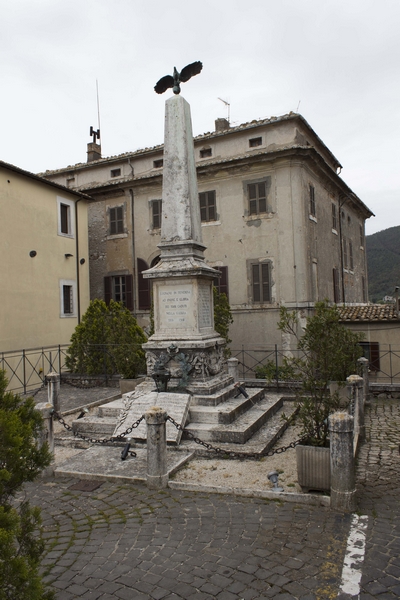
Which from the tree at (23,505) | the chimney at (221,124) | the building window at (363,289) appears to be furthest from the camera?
the building window at (363,289)

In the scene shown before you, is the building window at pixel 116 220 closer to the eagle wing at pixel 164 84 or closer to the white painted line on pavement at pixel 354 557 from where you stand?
the eagle wing at pixel 164 84

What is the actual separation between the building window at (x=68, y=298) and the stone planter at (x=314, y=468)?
48.4 feet

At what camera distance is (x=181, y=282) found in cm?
898

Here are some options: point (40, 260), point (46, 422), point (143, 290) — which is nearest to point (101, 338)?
point (40, 260)

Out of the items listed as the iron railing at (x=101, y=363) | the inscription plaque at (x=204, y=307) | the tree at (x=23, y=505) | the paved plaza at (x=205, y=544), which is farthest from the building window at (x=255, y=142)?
the tree at (x=23, y=505)

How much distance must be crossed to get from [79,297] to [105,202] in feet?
16.3

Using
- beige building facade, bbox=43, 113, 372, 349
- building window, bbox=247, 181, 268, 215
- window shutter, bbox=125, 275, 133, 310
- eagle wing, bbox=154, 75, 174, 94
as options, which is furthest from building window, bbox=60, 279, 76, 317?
eagle wing, bbox=154, 75, 174, 94

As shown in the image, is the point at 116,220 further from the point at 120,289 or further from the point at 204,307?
the point at 204,307

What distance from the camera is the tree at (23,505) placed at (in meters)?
2.39

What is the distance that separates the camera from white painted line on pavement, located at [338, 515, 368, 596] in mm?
3531

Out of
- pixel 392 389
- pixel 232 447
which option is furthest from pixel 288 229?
pixel 232 447

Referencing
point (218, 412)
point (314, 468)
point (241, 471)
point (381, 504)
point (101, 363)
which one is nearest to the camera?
point (381, 504)

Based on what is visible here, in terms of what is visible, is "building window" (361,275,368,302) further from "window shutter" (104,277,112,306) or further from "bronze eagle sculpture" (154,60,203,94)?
"bronze eagle sculpture" (154,60,203,94)

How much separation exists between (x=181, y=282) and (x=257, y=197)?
10.00 meters
